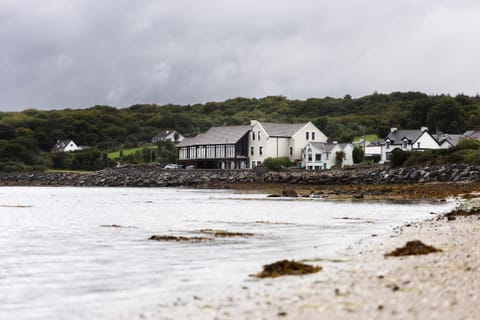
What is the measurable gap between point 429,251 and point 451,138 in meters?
98.5

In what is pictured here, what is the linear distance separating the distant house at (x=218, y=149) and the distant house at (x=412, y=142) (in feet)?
71.3

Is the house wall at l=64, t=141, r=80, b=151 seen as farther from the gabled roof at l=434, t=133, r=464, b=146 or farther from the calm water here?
the calm water

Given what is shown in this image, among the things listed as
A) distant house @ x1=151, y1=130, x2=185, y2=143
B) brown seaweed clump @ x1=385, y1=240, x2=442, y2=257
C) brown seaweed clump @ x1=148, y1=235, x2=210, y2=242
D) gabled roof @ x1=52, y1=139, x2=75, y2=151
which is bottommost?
brown seaweed clump @ x1=148, y1=235, x2=210, y2=242

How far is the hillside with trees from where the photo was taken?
129 m

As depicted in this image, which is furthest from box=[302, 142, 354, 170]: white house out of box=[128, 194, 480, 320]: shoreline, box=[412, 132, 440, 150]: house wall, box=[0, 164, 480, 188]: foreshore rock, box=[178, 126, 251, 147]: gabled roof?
box=[128, 194, 480, 320]: shoreline

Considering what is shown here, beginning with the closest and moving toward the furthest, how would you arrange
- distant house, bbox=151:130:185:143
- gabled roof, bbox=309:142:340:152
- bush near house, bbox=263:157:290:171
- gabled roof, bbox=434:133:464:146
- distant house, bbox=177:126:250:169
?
bush near house, bbox=263:157:290:171 < gabled roof, bbox=309:142:340:152 < gabled roof, bbox=434:133:464:146 < distant house, bbox=177:126:250:169 < distant house, bbox=151:130:185:143

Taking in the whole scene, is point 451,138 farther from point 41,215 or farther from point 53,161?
point 41,215

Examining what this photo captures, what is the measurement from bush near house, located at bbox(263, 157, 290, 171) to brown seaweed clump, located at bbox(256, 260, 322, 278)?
263 feet

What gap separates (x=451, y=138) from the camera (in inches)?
4284

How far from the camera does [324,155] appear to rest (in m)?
98.2

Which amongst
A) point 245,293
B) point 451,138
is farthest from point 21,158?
point 245,293

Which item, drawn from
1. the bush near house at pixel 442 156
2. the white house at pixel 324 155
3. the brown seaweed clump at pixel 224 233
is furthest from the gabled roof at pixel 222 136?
the brown seaweed clump at pixel 224 233

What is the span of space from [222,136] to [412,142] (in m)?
29.9

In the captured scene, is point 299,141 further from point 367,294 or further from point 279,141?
point 367,294
